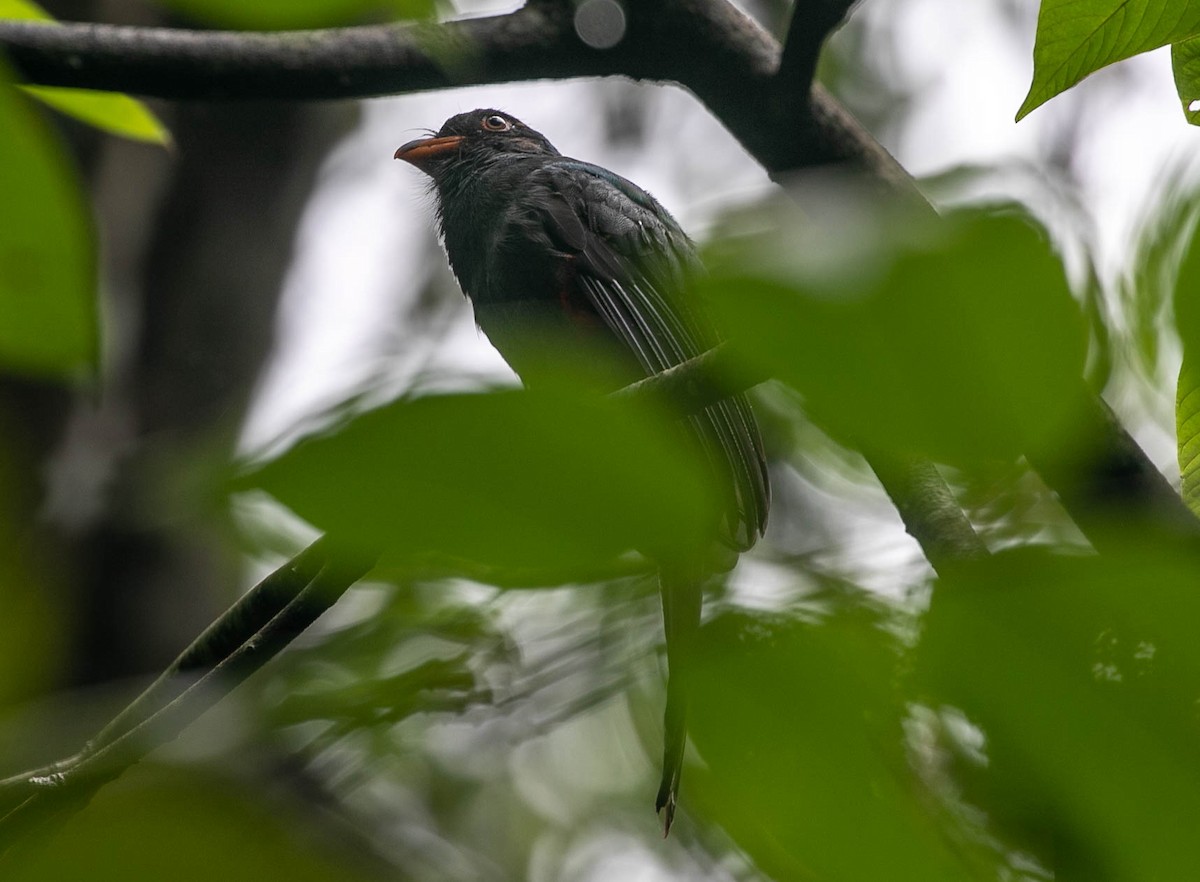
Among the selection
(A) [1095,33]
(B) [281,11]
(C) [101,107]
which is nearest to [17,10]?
(C) [101,107]

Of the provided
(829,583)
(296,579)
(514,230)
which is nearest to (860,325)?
(829,583)

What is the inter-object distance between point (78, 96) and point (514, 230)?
1.76 metres

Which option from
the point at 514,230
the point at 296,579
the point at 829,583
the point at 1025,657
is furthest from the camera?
the point at 514,230

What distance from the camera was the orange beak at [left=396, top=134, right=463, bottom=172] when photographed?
505 cm

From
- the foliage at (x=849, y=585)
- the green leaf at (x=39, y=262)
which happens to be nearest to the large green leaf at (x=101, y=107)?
the green leaf at (x=39, y=262)

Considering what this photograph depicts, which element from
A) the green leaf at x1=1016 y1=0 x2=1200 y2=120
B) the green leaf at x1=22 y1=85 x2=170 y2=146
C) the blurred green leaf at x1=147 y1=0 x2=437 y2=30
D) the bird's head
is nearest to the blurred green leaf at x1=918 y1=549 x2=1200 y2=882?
the green leaf at x1=1016 y1=0 x2=1200 y2=120

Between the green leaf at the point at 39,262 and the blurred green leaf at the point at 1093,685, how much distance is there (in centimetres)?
75

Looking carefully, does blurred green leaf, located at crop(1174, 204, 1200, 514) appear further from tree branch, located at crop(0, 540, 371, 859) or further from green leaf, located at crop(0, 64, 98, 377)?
A: tree branch, located at crop(0, 540, 371, 859)

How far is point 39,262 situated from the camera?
41.6 inches

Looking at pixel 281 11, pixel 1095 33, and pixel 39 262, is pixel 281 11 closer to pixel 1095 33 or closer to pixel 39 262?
pixel 39 262

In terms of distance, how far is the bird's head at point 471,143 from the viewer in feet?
16.5

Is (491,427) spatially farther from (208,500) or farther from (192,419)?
(192,419)

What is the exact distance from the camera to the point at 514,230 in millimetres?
4172

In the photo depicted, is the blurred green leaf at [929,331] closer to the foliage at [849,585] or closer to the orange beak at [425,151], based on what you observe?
the foliage at [849,585]
